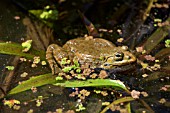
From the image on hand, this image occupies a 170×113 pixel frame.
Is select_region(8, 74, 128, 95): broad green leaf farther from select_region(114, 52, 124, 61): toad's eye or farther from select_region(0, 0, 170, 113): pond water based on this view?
select_region(114, 52, 124, 61): toad's eye

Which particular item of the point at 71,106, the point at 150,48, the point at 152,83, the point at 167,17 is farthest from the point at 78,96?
the point at 167,17

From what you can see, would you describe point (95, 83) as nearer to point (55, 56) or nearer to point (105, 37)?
point (55, 56)

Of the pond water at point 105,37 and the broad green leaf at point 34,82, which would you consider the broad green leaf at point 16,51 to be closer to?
the pond water at point 105,37

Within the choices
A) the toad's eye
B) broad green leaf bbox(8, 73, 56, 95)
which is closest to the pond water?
broad green leaf bbox(8, 73, 56, 95)

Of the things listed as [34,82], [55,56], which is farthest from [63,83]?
[55,56]

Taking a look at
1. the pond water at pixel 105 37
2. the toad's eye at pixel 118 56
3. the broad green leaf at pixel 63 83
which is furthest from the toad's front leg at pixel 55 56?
the toad's eye at pixel 118 56

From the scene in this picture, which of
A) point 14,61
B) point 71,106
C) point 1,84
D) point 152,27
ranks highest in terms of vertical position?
point 152,27

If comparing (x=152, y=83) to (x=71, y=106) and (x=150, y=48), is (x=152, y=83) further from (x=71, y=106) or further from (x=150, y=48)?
(x=71, y=106)

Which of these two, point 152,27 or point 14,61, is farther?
point 152,27
